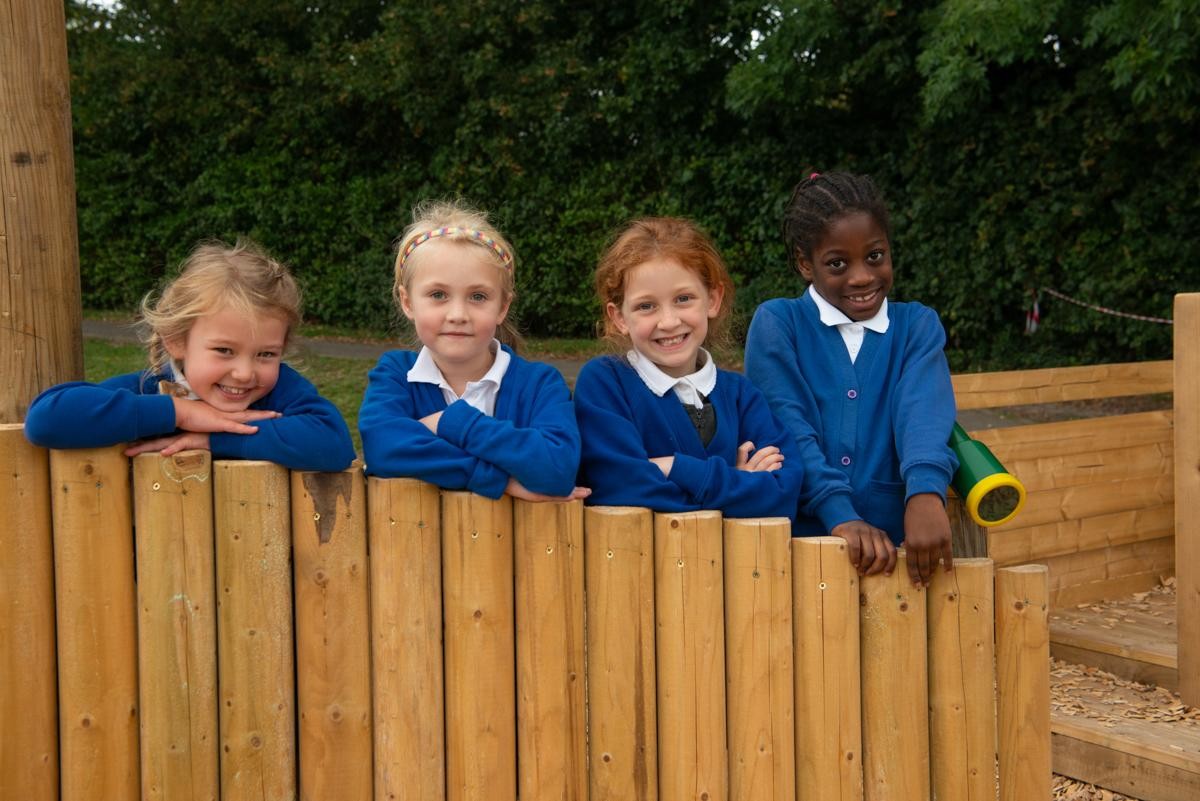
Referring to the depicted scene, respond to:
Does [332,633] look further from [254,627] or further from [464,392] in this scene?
[464,392]

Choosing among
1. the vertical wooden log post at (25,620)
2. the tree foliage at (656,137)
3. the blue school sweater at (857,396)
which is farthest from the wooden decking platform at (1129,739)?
the tree foliage at (656,137)

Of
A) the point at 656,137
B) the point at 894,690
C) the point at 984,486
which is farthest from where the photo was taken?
the point at 656,137

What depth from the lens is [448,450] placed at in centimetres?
257

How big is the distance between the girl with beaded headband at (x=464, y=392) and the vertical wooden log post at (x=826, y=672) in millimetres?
557

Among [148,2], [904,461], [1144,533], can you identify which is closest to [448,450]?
[904,461]

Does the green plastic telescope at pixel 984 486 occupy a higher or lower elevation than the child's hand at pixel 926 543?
higher

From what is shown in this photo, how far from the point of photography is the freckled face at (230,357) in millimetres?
2662

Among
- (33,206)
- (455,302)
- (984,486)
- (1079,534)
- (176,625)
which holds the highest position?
(33,206)

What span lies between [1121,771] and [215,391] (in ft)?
9.76

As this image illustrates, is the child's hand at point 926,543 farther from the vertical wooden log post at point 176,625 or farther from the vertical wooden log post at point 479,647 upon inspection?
the vertical wooden log post at point 176,625

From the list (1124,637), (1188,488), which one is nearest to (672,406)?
(1188,488)

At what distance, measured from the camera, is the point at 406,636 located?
8.70 feet

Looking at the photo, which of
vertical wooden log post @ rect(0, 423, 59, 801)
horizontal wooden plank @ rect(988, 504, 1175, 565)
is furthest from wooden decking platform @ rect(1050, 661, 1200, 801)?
vertical wooden log post @ rect(0, 423, 59, 801)

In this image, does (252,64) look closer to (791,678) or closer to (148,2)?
(148,2)
